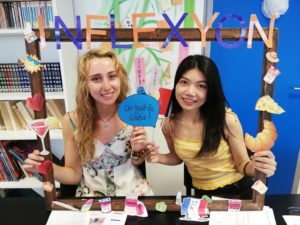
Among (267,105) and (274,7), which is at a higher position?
(274,7)

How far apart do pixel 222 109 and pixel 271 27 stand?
0.34 meters

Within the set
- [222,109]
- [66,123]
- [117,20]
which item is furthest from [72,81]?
[222,109]

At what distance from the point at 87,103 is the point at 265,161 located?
0.70 meters

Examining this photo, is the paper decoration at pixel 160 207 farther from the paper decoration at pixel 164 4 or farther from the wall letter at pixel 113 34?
the paper decoration at pixel 164 4

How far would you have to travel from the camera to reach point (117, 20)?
1.81 meters

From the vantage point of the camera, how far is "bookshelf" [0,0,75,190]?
5.43 ft

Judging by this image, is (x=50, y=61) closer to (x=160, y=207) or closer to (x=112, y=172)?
(x=112, y=172)

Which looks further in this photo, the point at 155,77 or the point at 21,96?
the point at 21,96

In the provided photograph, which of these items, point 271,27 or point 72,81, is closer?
point 271,27

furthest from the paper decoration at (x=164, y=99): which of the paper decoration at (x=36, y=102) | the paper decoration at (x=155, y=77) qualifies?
the paper decoration at (x=36, y=102)

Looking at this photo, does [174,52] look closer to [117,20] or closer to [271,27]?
[271,27]

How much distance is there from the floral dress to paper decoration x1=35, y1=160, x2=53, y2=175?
0.19 meters

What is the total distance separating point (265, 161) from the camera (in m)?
0.93

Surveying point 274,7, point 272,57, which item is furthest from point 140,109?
point 274,7
